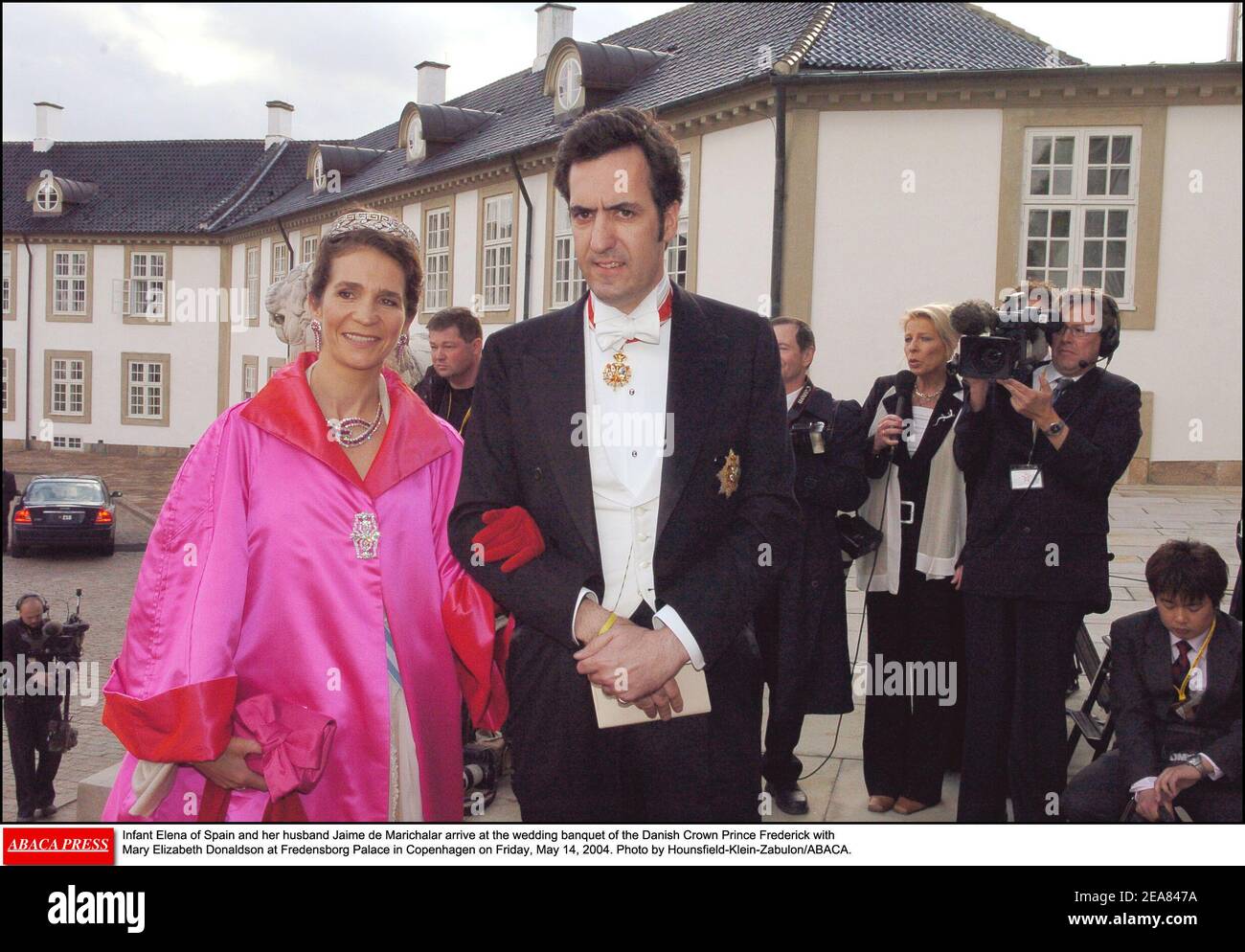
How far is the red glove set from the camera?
7.15ft

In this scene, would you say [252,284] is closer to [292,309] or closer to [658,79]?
[658,79]

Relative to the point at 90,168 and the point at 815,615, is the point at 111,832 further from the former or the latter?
the point at 90,168

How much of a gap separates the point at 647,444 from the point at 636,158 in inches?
22.1

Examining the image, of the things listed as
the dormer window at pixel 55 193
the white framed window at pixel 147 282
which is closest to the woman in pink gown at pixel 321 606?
the white framed window at pixel 147 282

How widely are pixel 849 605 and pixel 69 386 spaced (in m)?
31.7

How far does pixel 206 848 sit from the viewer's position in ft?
7.69

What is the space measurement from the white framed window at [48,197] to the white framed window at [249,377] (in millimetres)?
10869

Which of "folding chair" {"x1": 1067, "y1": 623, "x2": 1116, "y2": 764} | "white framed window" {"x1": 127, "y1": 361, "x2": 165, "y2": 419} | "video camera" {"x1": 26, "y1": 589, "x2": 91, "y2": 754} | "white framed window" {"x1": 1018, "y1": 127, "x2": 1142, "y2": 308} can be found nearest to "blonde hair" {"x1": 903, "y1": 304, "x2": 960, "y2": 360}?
"folding chair" {"x1": 1067, "y1": 623, "x2": 1116, "y2": 764}

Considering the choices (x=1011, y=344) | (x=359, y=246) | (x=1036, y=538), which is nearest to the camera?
(x=359, y=246)

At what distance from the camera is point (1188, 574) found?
299 centimetres

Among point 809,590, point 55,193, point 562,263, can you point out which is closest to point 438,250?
point 562,263

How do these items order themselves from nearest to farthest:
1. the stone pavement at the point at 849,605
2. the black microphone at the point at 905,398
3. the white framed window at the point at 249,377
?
the black microphone at the point at 905,398, the stone pavement at the point at 849,605, the white framed window at the point at 249,377

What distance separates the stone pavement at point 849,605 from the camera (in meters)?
4.35

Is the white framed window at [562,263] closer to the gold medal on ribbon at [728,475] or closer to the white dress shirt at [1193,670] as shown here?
the white dress shirt at [1193,670]
